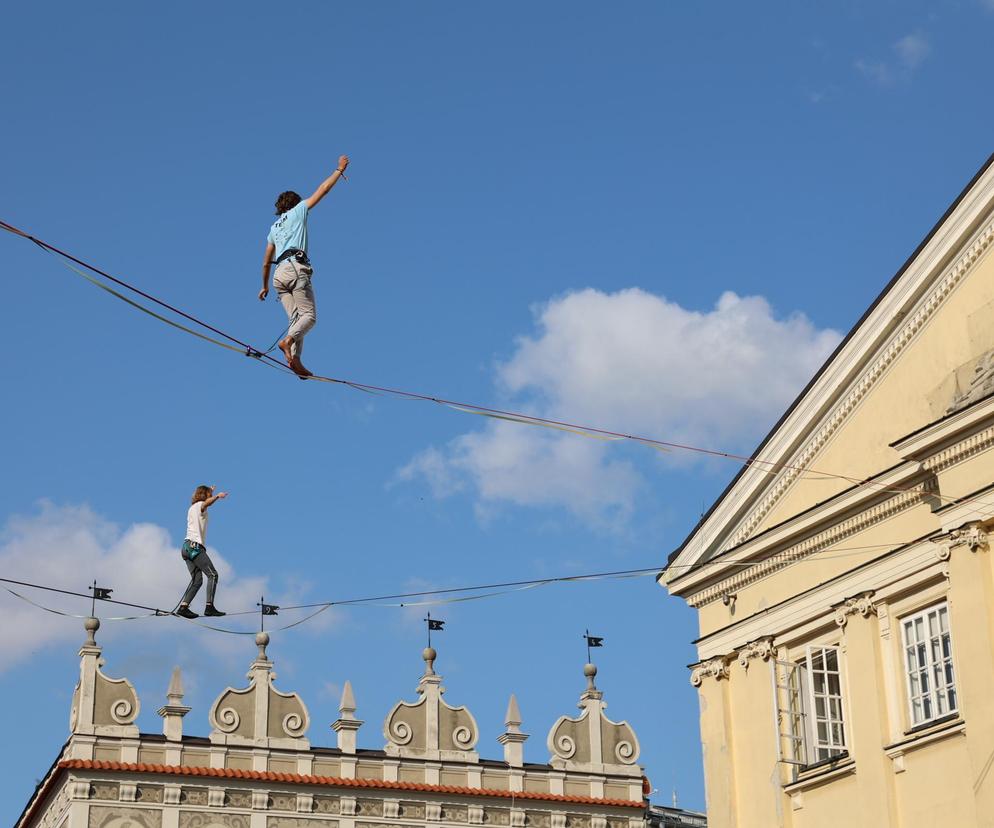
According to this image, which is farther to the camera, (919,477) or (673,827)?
(673,827)

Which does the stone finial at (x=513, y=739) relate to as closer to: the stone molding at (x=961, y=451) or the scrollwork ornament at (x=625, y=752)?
the scrollwork ornament at (x=625, y=752)

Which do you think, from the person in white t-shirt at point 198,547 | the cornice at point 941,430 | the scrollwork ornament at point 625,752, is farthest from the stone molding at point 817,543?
the scrollwork ornament at point 625,752

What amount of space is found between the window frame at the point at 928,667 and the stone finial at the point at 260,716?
62.7 feet

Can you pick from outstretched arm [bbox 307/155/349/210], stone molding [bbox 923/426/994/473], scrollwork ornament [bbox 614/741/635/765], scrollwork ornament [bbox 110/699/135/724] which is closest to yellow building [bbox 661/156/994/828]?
stone molding [bbox 923/426/994/473]

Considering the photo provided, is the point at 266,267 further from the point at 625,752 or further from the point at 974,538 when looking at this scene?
the point at 625,752

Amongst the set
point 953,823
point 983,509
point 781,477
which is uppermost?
point 781,477

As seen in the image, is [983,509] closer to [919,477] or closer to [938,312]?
[919,477]

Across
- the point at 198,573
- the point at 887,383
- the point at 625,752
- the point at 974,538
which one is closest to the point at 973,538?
the point at 974,538

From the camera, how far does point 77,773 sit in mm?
37000

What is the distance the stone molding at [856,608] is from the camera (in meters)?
23.4

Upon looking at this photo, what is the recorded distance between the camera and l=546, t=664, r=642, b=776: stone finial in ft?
138

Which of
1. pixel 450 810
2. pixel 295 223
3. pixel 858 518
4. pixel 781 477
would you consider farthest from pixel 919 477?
pixel 450 810

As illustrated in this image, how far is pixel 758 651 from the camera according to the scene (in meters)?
25.4

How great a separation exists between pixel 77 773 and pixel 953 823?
21.1m
